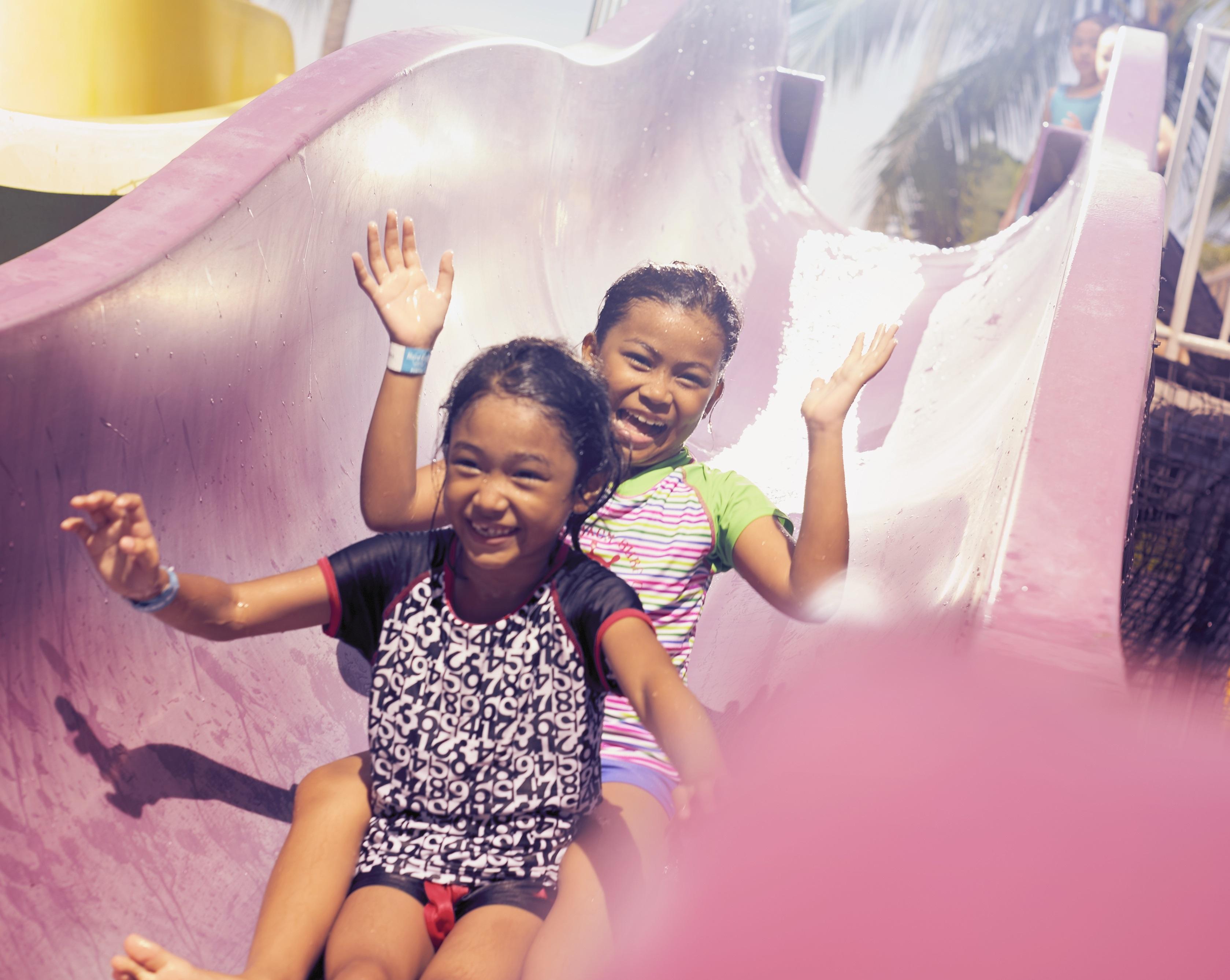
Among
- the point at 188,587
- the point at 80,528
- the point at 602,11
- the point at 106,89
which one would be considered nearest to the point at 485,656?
the point at 188,587

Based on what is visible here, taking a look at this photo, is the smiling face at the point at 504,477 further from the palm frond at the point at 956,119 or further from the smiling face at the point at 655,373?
the palm frond at the point at 956,119

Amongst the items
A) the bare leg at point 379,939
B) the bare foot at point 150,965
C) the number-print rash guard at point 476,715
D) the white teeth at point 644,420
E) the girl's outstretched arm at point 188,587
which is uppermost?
the white teeth at point 644,420

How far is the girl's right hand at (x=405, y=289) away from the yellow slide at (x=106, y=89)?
277 centimetres

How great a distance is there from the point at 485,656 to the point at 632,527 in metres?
0.44

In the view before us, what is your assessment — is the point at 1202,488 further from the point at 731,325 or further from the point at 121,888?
the point at 121,888

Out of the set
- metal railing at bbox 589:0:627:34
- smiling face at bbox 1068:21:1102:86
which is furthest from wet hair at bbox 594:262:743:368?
smiling face at bbox 1068:21:1102:86

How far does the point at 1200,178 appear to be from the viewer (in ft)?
14.0

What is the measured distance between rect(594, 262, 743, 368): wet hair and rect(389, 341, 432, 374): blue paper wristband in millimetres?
378

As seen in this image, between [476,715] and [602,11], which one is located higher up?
[602,11]

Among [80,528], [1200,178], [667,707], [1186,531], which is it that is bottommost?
[1186,531]

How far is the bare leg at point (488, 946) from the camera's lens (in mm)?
998

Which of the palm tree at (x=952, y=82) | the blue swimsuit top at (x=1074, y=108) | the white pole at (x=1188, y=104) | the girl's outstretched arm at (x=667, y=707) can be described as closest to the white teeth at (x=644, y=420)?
the girl's outstretched arm at (x=667, y=707)

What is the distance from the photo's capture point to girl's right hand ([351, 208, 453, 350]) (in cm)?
129

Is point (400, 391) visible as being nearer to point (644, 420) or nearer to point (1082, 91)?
point (644, 420)
